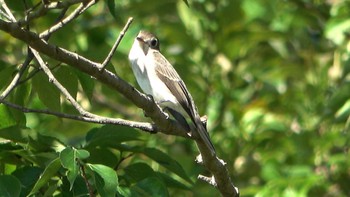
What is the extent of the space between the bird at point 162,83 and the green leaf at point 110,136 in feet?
1.19

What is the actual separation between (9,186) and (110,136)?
2.37 ft

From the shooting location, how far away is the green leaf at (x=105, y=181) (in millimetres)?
3992

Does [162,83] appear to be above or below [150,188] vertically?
above

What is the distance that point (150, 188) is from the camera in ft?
14.3

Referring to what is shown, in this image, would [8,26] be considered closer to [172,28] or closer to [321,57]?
[172,28]

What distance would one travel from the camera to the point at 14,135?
4.54 metres

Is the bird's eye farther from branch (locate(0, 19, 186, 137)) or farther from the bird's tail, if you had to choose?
branch (locate(0, 19, 186, 137))

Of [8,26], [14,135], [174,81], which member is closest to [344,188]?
[174,81]

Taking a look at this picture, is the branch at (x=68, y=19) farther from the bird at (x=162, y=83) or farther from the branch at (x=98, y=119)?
the bird at (x=162, y=83)

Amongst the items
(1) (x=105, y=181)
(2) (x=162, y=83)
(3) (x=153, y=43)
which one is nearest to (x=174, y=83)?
(2) (x=162, y=83)

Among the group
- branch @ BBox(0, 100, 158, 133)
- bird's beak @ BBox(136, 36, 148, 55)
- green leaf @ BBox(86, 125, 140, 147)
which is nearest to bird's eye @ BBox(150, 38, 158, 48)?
bird's beak @ BBox(136, 36, 148, 55)

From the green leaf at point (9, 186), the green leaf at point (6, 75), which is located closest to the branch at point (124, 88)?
the green leaf at point (9, 186)

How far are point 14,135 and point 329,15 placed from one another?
13.4 ft

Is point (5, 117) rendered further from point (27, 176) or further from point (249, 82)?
point (249, 82)
